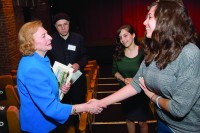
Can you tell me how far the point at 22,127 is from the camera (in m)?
2.10

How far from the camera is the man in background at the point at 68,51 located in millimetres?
3400

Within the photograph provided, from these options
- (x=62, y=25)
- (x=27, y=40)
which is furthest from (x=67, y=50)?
(x=27, y=40)

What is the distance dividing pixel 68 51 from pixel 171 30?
225cm

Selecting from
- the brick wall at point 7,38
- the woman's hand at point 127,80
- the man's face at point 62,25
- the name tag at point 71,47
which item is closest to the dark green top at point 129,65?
the woman's hand at point 127,80

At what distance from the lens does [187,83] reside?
1455mm

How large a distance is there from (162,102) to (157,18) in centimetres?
61

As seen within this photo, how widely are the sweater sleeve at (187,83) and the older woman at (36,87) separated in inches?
40.2

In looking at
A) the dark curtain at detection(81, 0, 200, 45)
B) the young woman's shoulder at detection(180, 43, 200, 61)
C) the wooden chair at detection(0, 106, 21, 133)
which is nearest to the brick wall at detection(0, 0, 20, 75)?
the wooden chair at detection(0, 106, 21, 133)

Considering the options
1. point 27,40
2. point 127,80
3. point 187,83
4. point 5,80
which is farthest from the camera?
point 5,80

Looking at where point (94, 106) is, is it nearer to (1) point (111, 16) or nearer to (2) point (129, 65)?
(2) point (129, 65)

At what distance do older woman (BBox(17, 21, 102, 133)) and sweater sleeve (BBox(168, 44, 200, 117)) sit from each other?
3.35ft

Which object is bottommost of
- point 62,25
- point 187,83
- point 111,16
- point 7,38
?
point 187,83

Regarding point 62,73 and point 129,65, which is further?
point 129,65

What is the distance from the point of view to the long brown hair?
151cm
